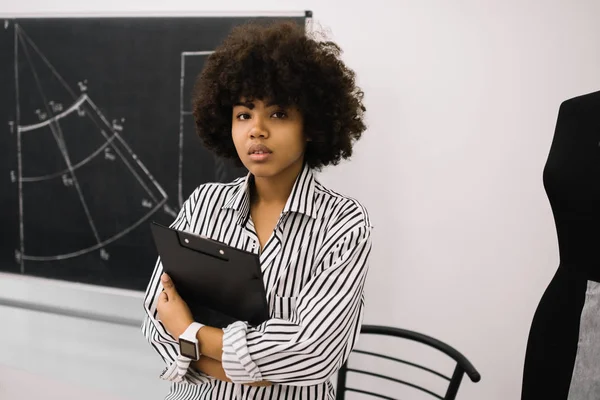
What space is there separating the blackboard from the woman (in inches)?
23.4

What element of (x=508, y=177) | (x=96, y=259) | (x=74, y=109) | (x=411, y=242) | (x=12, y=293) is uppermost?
(x=74, y=109)

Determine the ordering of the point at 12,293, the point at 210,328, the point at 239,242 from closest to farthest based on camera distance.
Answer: the point at 210,328
the point at 239,242
the point at 12,293

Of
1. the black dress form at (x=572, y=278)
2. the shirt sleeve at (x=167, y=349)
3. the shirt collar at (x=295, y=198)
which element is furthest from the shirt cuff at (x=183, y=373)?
the black dress form at (x=572, y=278)

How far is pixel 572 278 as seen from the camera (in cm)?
97

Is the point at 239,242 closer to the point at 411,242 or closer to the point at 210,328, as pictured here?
the point at 210,328

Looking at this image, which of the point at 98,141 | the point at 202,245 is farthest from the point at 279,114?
the point at 98,141

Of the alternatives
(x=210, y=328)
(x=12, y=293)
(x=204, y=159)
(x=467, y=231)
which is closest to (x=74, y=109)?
(x=204, y=159)

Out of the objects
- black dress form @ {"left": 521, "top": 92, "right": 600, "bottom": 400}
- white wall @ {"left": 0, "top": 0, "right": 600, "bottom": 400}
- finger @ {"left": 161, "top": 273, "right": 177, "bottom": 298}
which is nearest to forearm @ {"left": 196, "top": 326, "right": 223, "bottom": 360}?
finger @ {"left": 161, "top": 273, "right": 177, "bottom": 298}

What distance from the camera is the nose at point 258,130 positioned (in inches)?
34.0

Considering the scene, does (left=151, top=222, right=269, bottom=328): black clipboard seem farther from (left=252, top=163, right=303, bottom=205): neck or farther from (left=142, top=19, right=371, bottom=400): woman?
(left=252, top=163, right=303, bottom=205): neck

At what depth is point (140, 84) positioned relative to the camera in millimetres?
1626

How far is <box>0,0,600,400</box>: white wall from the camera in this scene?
1.34 meters

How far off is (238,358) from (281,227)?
0.87ft

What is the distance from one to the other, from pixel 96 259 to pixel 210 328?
108cm
